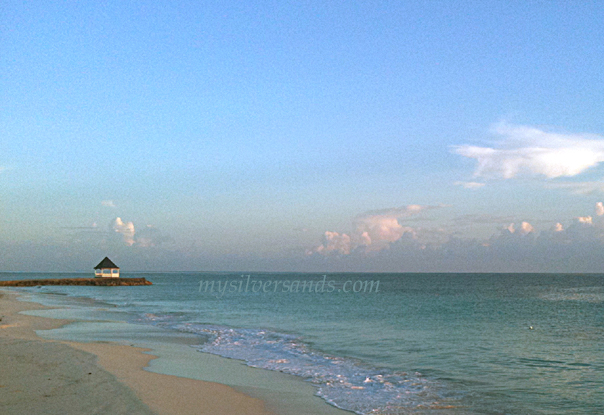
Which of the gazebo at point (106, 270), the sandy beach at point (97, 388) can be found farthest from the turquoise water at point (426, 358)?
the gazebo at point (106, 270)

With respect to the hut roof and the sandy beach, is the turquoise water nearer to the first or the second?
the sandy beach

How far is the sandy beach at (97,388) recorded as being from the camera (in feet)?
30.5

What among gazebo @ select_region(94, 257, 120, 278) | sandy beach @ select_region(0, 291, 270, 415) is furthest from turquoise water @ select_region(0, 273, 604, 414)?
gazebo @ select_region(94, 257, 120, 278)

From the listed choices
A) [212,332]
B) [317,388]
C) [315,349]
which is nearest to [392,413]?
[317,388]

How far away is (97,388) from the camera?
35.2ft

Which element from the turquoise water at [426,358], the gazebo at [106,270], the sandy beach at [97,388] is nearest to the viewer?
the sandy beach at [97,388]

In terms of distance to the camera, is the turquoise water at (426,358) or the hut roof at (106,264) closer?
the turquoise water at (426,358)

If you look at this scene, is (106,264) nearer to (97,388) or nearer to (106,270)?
(106,270)

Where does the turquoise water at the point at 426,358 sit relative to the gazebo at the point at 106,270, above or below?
above

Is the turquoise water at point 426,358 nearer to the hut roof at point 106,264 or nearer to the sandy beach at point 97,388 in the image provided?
the sandy beach at point 97,388

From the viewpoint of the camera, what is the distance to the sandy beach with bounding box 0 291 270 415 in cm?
929

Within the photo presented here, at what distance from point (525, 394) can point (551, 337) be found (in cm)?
1370

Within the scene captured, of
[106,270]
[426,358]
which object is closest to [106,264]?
[106,270]

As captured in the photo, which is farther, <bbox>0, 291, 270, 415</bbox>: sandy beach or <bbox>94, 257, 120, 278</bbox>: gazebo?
<bbox>94, 257, 120, 278</bbox>: gazebo
